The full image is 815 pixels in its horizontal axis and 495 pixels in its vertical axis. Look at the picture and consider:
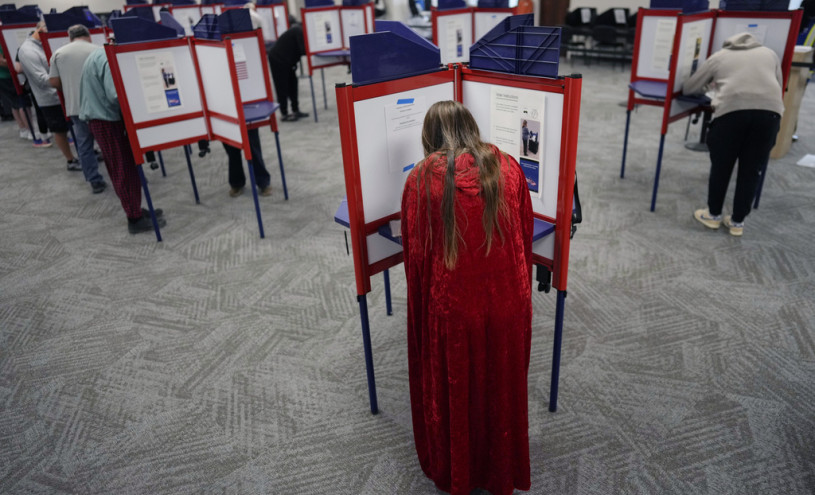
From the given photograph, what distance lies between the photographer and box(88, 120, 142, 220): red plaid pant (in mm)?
3816

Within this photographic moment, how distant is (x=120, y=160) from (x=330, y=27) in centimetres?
374

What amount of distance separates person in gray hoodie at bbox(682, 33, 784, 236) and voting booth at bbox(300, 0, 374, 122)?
14.0 ft

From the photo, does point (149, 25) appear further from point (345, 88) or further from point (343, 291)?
point (345, 88)

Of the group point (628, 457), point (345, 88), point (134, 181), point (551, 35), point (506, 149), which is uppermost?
point (551, 35)

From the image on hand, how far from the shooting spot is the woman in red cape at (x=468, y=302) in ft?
5.08

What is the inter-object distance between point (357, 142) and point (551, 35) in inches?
27.8

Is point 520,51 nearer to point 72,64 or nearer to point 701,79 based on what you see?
point 701,79

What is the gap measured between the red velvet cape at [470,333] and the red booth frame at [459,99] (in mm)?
264

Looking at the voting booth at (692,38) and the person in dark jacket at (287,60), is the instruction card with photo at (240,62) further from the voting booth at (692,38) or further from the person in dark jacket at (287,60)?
the voting booth at (692,38)

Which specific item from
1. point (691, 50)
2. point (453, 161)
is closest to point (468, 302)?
point (453, 161)

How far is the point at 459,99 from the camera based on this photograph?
2.18 metres

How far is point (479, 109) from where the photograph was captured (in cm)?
212

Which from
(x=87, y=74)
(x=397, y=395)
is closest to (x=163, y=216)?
(x=87, y=74)

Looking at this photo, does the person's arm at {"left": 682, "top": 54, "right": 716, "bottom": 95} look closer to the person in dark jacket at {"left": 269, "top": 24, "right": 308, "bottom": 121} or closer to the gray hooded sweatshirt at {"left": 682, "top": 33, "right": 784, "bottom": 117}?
the gray hooded sweatshirt at {"left": 682, "top": 33, "right": 784, "bottom": 117}
